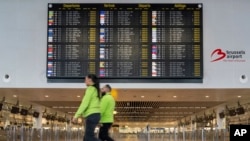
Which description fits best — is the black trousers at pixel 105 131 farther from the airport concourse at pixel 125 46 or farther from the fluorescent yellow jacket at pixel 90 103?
the airport concourse at pixel 125 46

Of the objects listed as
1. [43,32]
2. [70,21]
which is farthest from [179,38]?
[43,32]

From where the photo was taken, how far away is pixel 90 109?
8305 millimetres

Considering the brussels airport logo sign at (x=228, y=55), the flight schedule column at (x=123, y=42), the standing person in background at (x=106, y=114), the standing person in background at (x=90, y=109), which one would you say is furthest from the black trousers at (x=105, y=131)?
the brussels airport logo sign at (x=228, y=55)

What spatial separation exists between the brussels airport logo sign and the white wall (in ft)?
0.32

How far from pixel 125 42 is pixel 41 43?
271 centimetres

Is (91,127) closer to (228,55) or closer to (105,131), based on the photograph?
(105,131)

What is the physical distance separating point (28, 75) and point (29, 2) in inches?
93.0

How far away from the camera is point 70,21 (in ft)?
46.6

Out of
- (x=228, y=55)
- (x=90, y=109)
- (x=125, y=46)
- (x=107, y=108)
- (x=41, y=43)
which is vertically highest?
(x=41, y=43)

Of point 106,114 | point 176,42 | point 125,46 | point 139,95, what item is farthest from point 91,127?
point 139,95

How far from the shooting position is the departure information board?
14148 millimetres

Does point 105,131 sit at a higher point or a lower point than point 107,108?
lower

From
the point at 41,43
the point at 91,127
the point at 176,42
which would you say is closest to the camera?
the point at 91,127

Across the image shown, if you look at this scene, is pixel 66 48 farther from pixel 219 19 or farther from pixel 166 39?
pixel 219 19
